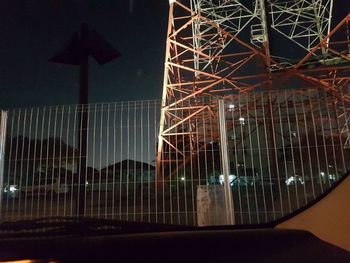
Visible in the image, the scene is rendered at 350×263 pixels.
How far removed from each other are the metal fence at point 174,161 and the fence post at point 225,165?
40 millimetres

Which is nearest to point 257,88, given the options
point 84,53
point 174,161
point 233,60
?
point 233,60

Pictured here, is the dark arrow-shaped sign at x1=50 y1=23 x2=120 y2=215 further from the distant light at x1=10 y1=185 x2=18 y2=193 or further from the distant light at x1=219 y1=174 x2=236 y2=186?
the distant light at x1=219 y1=174 x2=236 y2=186

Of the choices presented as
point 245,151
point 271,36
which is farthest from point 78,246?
point 271,36

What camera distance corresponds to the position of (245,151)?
6.05 m

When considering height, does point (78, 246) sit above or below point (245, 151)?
below

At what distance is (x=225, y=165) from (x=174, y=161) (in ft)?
4.07

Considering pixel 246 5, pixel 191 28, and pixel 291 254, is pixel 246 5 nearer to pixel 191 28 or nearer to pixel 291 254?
pixel 191 28

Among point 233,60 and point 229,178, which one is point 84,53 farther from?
point 229,178

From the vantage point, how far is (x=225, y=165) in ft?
19.1

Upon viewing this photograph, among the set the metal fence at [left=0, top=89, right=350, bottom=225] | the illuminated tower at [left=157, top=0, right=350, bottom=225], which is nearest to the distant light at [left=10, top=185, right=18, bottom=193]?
the metal fence at [left=0, top=89, right=350, bottom=225]

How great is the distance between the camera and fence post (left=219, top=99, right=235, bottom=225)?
562 cm

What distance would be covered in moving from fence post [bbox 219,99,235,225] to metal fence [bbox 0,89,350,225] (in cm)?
4

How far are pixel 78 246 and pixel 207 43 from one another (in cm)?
1091

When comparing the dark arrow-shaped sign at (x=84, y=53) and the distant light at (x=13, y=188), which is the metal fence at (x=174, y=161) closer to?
the distant light at (x=13, y=188)
